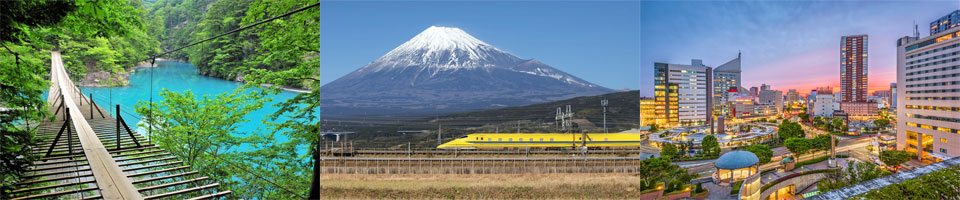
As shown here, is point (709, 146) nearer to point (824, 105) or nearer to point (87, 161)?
point (824, 105)

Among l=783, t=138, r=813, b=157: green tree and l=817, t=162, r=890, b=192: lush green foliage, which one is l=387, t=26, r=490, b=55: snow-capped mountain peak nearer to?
l=783, t=138, r=813, b=157: green tree

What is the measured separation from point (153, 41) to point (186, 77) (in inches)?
24.5

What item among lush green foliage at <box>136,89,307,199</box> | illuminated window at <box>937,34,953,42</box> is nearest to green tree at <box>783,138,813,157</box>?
illuminated window at <box>937,34,953,42</box>

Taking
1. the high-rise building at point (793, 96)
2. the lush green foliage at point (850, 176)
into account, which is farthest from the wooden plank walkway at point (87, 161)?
the high-rise building at point (793, 96)

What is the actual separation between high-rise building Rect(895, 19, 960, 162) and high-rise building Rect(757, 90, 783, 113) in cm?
256

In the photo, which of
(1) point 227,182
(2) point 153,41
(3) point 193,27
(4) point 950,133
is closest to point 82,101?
(2) point 153,41

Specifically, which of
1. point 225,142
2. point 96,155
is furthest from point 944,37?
point 225,142

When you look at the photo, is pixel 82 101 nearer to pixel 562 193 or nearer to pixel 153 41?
pixel 153 41

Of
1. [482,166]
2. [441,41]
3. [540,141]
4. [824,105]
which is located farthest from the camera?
[441,41]

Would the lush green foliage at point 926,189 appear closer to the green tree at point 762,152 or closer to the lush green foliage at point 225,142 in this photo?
the green tree at point 762,152

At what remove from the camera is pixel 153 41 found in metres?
4.28

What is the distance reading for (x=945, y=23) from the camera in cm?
717

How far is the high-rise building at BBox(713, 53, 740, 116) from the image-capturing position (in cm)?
948

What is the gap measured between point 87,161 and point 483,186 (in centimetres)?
542
